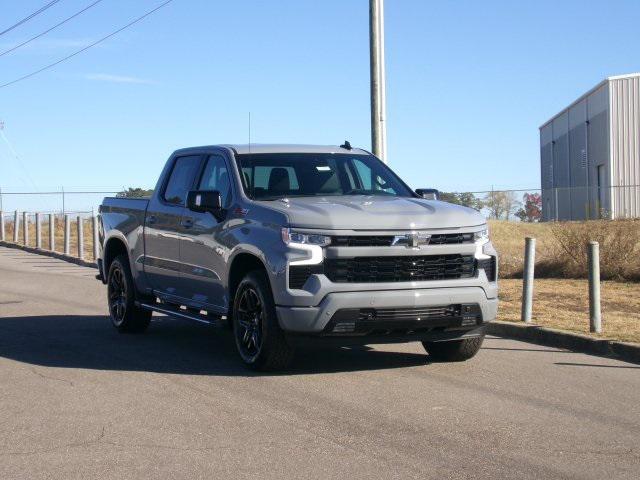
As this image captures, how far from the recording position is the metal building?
43500 millimetres

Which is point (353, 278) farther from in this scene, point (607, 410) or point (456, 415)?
point (607, 410)

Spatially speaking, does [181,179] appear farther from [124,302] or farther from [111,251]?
[111,251]

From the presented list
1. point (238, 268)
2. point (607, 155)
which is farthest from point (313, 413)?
point (607, 155)

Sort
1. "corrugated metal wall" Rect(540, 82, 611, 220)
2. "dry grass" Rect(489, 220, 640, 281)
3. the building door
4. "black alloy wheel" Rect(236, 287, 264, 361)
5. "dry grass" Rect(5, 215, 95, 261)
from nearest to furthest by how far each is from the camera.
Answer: "black alloy wheel" Rect(236, 287, 264, 361)
"dry grass" Rect(489, 220, 640, 281)
"dry grass" Rect(5, 215, 95, 261)
the building door
"corrugated metal wall" Rect(540, 82, 611, 220)

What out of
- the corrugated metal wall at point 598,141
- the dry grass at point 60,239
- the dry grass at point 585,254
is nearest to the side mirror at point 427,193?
the dry grass at point 585,254

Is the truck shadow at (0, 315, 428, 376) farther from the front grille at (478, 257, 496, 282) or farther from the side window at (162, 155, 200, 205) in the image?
the side window at (162, 155, 200, 205)

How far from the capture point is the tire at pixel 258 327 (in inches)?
336

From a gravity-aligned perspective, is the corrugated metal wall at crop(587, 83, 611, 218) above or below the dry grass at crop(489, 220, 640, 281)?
above

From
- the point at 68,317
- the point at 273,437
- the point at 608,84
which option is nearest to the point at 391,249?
the point at 273,437

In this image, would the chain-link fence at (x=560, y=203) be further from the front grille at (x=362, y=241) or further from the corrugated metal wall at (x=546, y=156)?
the front grille at (x=362, y=241)

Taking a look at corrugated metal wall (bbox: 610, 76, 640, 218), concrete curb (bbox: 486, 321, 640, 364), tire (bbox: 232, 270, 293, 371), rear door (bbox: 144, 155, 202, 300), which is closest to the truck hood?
tire (bbox: 232, 270, 293, 371)

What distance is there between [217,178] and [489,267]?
2.84 metres

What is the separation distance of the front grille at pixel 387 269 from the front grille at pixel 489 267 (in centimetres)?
36

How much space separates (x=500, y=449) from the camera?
6.14 metres
